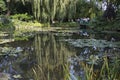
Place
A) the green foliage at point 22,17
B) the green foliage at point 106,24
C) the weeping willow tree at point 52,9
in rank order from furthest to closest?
the green foliage at point 22,17 → the weeping willow tree at point 52,9 → the green foliage at point 106,24

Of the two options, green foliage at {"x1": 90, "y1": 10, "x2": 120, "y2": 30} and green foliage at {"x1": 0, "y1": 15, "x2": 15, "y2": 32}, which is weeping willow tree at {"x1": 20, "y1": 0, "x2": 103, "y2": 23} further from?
green foliage at {"x1": 0, "y1": 15, "x2": 15, "y2": 32}

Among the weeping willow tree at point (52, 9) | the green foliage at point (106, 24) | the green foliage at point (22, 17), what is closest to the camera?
the green foliage at point (106, 24)

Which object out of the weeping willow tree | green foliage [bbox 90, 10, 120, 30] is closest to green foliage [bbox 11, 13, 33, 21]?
the weeping willow tree

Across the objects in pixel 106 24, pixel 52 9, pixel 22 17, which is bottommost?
pixel 106 24

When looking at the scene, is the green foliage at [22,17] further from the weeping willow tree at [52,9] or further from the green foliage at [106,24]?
the green foliage at [106,24]

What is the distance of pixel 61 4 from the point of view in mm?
24328

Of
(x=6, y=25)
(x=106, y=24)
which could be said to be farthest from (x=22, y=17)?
(x=106, y=24)

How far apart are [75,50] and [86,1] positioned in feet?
62.8

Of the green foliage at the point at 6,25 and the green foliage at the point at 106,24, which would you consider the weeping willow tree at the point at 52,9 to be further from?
the green foliage at the point at 6,25

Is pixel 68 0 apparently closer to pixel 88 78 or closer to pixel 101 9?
pixel 101 9

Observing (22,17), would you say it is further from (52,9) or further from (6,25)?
(6,25)

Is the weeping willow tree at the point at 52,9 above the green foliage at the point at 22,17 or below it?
above

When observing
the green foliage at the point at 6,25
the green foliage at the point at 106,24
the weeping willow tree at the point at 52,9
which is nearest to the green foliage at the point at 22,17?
the weeping willow tree at the point at 52,9

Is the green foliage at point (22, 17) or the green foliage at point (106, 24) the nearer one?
the green foliage at point (106, 24)
